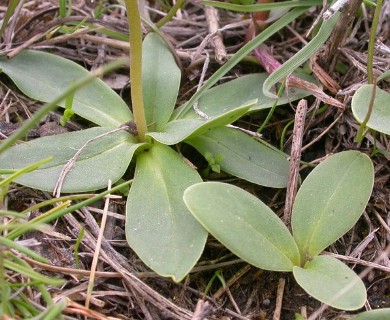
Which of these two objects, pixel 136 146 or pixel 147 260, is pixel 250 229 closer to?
pixel 147 260

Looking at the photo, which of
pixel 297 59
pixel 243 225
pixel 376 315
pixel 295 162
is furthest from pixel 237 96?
pixel 376 315

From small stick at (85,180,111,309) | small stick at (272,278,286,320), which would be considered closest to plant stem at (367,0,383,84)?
small stick at (272,278,286,320)

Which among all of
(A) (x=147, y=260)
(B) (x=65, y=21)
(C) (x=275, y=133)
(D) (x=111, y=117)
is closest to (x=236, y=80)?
(C) (x=275, y=133)

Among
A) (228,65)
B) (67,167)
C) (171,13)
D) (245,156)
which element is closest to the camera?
(67,167)

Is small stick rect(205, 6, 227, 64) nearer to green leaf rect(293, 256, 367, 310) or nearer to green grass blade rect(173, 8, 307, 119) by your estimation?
green grass blade rect(173, 8, 307, 119)

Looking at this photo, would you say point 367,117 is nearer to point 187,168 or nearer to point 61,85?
point 187,168

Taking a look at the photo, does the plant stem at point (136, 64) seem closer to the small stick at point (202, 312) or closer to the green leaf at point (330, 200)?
the green leaf at point (330, 200)
